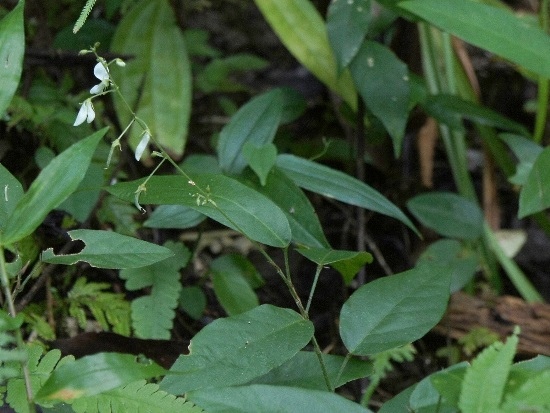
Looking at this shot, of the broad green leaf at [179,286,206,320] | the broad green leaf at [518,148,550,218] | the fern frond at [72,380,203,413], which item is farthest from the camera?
the broad green leaf at [179,286,206,320]

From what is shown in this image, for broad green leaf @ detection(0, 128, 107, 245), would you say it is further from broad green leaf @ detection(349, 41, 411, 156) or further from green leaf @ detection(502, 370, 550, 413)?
broad green leaf @ detection(349, 41, 411, 156)

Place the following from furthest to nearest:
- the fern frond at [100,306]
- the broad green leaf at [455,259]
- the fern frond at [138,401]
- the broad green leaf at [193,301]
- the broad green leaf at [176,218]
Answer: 1. the broad green leaf at [455,259]
2. the broad green leaf at [193,301]
3. the fern frond at [100,306]
4. the broad green leaf at [176,218]
5. the fern frond at [138,401]

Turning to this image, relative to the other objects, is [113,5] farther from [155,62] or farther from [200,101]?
[200,101]

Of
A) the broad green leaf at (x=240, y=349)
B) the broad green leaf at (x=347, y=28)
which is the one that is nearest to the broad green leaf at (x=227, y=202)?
the broad green leaf at (x=240, y=349)

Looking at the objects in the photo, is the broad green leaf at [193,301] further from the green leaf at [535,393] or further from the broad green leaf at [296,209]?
the green leaf at [535,393]

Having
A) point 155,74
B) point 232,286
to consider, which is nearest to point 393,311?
point 232,286

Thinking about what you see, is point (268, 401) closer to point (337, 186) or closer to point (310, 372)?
point (310, 372)

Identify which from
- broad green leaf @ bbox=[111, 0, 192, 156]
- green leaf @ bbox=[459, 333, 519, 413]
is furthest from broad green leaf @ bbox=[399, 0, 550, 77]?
broad green leaf @ bbox=[111, 0, 192, 156]
